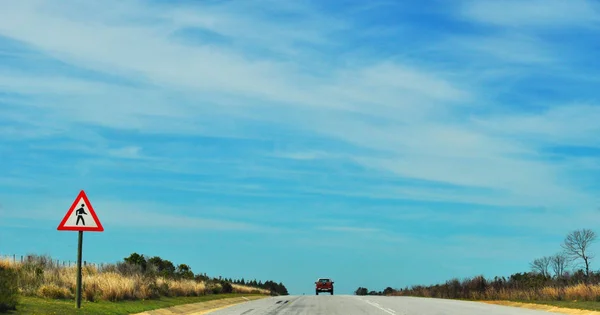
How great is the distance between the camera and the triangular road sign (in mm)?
22328

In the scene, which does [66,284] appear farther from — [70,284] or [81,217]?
[81,217]

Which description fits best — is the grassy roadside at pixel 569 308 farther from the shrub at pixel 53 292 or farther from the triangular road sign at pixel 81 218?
the shrub at pixel 53 292

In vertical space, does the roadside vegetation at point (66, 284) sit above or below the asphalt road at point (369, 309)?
above

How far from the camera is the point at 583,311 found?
2977cm

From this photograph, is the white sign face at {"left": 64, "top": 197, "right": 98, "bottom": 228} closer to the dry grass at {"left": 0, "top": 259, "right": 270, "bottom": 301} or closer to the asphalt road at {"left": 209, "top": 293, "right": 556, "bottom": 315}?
the dry grass at {"left": 0, "top": 259, "right": 270, "bottom": 301}

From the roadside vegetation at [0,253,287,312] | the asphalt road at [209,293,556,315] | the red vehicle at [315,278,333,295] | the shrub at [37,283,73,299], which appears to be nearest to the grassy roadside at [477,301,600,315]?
the asphalt road at [209,293,556,315]

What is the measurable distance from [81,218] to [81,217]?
0.12 ft

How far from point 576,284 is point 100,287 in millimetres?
27539

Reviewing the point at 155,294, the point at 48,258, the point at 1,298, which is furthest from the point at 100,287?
the point at 1,298

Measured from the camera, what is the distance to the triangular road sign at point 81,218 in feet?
73.3

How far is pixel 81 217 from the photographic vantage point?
73.5 feet

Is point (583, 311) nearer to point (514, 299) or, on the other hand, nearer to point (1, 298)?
point (514, 299)

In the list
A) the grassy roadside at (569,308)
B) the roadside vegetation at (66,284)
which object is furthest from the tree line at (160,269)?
the grassy roadside at (569,308)

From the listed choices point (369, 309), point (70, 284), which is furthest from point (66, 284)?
point (369, 309)
